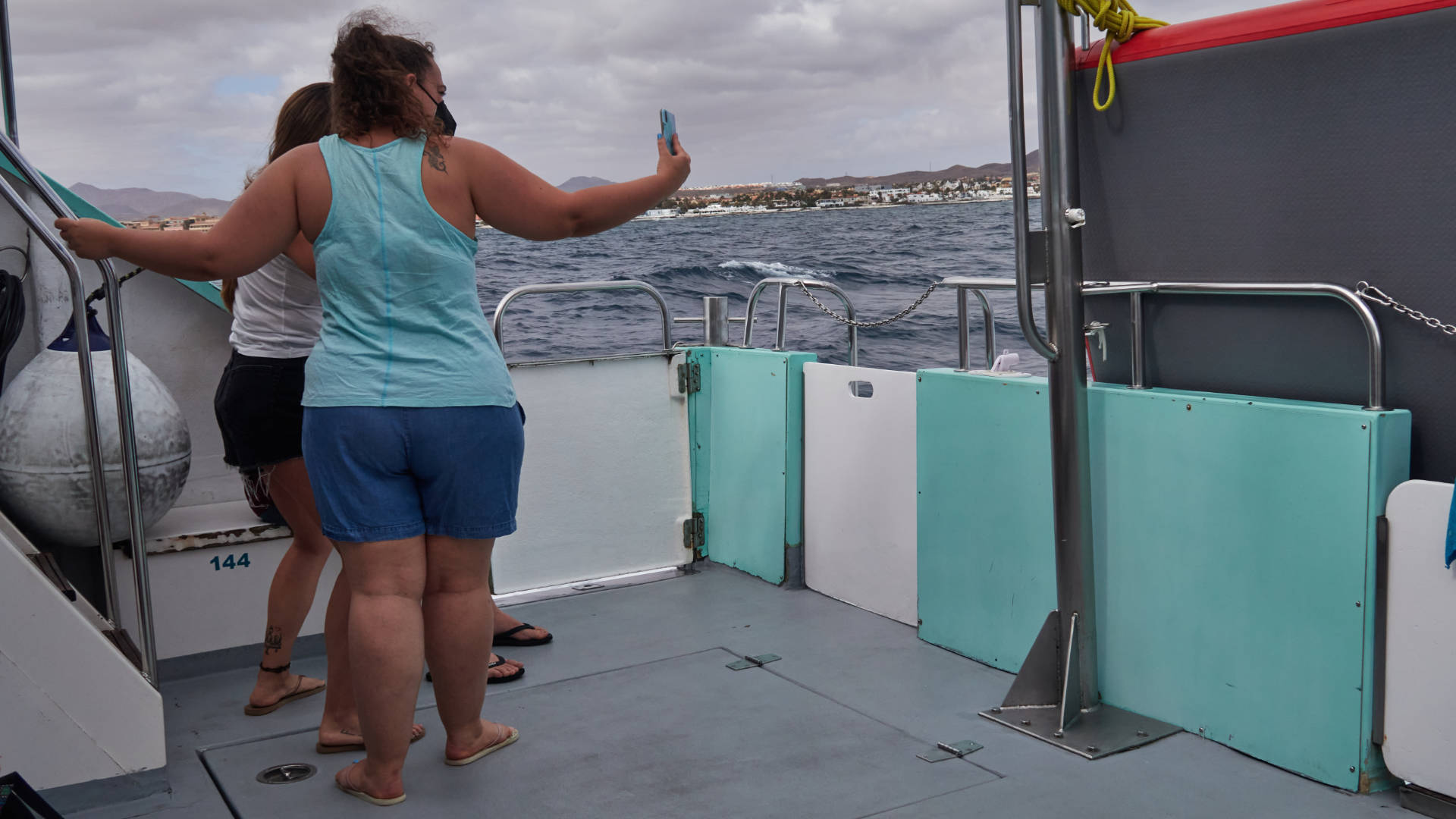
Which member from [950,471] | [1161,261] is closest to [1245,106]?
[1161,261]

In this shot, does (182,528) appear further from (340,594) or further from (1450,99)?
(1450,99)

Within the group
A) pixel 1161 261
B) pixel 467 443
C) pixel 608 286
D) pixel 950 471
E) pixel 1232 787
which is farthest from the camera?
pixel 608 286

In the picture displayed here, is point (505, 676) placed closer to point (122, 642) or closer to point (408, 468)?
point (122, 642)

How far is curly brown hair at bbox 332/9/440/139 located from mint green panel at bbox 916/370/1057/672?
5.63 feet

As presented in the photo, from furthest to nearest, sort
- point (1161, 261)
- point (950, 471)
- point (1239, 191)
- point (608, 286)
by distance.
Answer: point (608, 286), point (950, 471), point (1161, 261), point (1239, 191)

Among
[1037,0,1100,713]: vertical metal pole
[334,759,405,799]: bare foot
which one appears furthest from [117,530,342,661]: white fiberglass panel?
[1037,0,1100,713]: vertical metal pole

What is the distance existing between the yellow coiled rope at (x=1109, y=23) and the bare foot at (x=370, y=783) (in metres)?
2.29

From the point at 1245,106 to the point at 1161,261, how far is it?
0.42 m

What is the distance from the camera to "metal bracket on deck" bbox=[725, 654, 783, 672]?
353cm

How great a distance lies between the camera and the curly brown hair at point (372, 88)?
2.37 m

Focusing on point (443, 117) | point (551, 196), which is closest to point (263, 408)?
point (443, 117)

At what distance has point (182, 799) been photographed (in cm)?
269

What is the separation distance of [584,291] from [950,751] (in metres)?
2.21

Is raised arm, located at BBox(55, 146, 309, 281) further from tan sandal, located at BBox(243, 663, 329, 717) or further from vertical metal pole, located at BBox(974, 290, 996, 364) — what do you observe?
vertical metal pole, located at BBox(974, 290, 996, 364)
